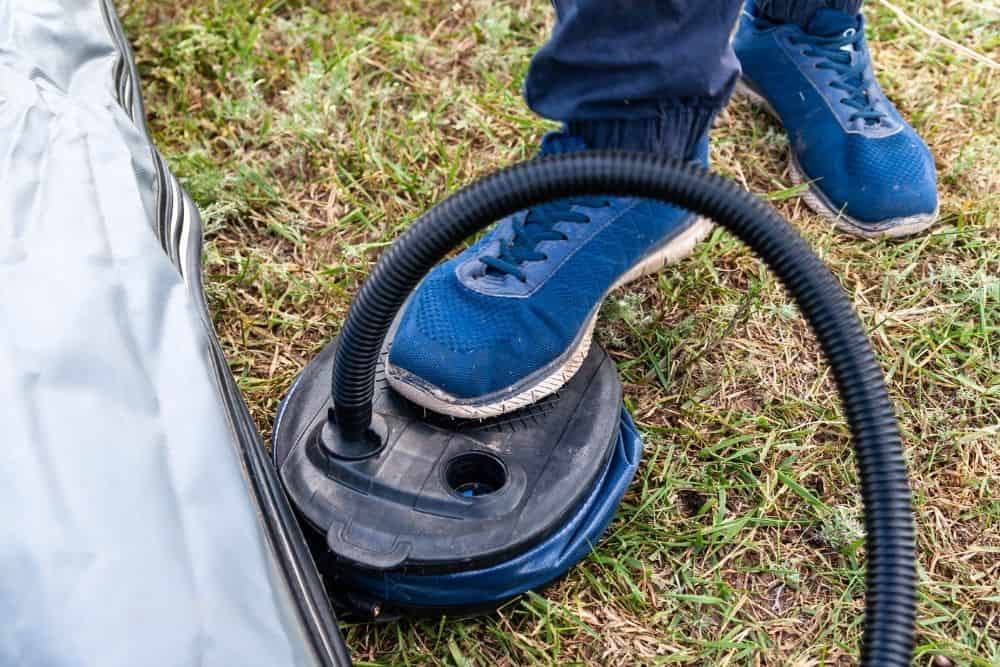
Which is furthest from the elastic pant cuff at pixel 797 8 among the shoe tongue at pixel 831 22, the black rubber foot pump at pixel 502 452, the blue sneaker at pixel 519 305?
the black rubber foot pump at pixel 502 452

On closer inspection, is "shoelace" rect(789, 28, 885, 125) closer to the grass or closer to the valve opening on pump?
the grass

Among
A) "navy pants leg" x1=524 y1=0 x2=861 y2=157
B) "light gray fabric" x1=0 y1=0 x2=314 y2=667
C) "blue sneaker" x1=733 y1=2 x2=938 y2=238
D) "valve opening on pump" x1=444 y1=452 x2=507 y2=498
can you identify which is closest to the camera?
"light gray fabric" x1=0 y1=0 x2=314 y2=667

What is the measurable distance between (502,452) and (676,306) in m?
0.43

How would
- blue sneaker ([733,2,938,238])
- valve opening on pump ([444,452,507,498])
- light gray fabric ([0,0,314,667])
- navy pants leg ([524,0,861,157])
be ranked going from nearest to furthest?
light gray fabric ([0,0,314,667]) < navy pants leg ([524,0,861,157]) < valve opening on pump ([444,452,507,498]) < blue sneaker ([733,2,938,238])

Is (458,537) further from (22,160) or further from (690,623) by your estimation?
(22,160)

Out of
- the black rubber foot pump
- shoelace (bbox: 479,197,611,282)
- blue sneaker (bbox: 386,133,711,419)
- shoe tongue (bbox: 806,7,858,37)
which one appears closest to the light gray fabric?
the black rubber foot pump

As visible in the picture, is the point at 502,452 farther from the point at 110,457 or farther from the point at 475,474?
the point at 110,457

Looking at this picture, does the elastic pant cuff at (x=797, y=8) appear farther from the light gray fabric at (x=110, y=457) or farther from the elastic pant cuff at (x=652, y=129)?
the light gray fabric at (x=110, y=457)

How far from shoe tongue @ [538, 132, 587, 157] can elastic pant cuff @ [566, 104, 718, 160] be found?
0.04 ft

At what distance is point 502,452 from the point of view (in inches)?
41.9

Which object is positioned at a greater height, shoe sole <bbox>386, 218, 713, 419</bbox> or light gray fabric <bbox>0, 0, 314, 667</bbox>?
light gray fabric <bbox>0, 0, 314, 667</bbox>

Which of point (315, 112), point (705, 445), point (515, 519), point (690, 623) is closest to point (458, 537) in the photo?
point (515, 519)

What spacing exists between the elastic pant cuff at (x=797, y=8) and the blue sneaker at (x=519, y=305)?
51cm

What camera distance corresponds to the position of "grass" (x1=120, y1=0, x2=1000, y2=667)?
106cm
